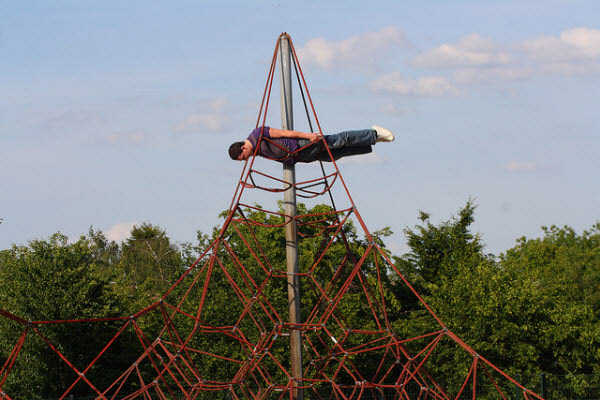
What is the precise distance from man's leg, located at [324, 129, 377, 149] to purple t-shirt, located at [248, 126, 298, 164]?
39 centimetres

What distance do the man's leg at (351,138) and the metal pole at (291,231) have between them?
456mm

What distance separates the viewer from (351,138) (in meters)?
8.48

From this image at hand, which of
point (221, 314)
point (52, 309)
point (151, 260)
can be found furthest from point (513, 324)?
point (151, 260)

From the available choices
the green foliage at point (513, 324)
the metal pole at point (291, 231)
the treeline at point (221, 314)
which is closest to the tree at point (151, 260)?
the treeline at point (221, 314)

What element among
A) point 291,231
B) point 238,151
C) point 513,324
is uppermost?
point 238,151

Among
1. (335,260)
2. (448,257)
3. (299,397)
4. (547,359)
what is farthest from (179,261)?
(299,397)

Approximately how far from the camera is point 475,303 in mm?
17406

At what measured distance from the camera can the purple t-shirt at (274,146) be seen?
8328 mm

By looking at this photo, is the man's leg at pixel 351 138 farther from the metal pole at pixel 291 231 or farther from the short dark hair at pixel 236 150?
the short dark hair at pixel 236 150

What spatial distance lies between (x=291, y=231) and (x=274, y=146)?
35.9 inches

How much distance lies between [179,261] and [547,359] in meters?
10.1

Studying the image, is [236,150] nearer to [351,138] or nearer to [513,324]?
[351,138]

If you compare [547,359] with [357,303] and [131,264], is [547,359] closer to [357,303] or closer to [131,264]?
[357,303]

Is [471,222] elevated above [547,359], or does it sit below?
above
